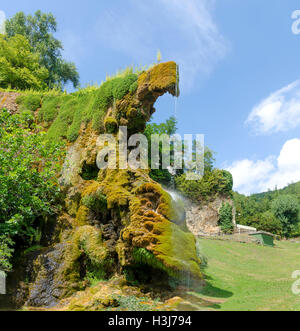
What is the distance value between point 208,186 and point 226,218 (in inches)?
167

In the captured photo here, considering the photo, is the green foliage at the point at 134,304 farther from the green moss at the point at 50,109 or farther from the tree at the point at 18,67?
the tree at the point at 18,67

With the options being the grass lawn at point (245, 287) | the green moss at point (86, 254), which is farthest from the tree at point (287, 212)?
the green moss at point (86, 254)

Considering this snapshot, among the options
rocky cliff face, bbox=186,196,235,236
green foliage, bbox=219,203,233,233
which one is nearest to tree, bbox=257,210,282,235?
rocky cliff face, bbox=186,196,235,236

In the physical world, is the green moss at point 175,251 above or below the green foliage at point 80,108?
below

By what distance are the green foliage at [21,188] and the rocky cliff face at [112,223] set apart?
28.3 inches

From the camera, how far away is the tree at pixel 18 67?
21203 millimetres

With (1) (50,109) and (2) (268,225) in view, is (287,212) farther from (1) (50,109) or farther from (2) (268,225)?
(1) (50,109)

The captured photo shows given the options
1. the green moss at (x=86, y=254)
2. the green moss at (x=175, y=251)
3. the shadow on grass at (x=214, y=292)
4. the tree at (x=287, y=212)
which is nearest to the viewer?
the green moss at (x=175, y=251)

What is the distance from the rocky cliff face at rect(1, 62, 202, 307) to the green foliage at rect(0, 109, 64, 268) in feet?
2.36

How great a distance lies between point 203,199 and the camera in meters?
32.9

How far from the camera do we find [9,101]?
53.2 ft

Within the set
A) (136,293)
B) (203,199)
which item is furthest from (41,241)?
(203,199)

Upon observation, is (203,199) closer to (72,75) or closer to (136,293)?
(72,75)
